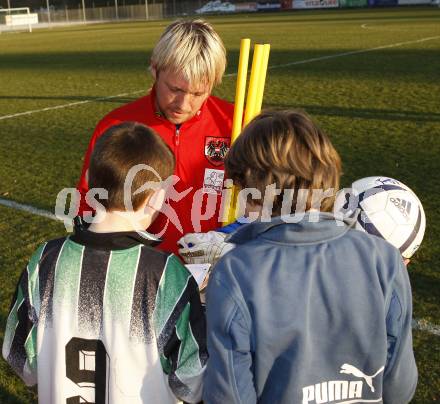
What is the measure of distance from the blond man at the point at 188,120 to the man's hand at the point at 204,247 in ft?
0.92

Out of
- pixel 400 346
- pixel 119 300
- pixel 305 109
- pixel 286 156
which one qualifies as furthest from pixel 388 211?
pixel 305 109

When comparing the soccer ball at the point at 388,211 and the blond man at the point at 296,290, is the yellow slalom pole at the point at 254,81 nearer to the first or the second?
the blond man at the point at 296,290

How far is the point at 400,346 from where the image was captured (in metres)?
1.64

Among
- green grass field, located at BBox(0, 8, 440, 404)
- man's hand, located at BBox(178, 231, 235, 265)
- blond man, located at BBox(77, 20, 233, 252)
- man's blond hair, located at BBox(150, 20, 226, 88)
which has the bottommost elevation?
green grass field, located at BBox(0, 8, 440, 404)

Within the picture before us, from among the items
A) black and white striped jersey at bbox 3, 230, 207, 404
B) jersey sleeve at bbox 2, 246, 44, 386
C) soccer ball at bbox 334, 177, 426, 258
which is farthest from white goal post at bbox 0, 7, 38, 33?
black and white striped jersey at bbox 3, 230, 207, 404

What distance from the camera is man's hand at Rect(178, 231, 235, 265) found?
7.09 feet

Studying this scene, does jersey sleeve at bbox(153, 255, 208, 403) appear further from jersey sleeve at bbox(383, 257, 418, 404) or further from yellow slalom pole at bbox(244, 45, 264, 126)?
yellow slalom pole at bbox(244, 45, 264, 126)

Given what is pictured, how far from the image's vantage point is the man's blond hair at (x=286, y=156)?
1.54 meters

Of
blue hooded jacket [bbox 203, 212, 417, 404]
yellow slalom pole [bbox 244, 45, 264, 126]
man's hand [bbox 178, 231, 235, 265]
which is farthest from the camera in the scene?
yellow slalom pole [bbox 244, 45, 264, 126]

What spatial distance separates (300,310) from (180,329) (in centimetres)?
38

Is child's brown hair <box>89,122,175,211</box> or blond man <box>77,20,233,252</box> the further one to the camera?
blond man <box>77,20,233,252</box>

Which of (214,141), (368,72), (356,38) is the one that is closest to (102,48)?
(356,38)

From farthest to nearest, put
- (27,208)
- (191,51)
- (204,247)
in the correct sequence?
(27,208) < (191,51) < (204,247)

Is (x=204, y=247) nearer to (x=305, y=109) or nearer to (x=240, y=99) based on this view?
(x=240, y=99)
